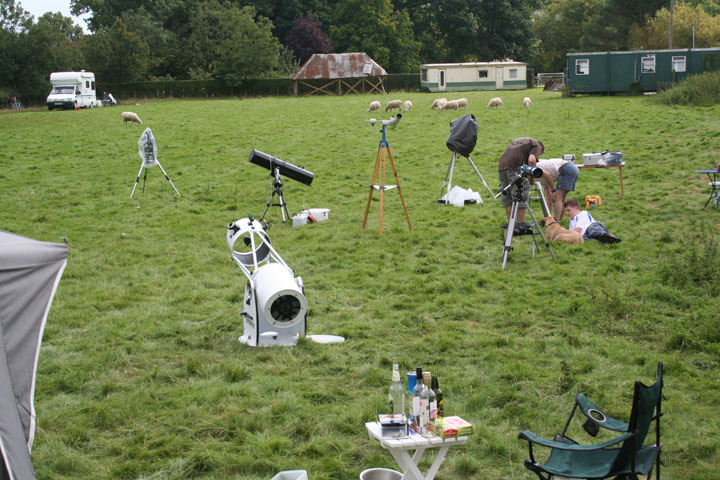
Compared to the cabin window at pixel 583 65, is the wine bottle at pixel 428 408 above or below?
below

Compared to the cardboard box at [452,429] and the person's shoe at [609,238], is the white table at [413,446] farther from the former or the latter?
the person's shoe at [609,238]

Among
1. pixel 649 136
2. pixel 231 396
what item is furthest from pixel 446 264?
pixel 649 136

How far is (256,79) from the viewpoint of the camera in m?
51.3

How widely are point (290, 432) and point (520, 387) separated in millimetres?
2039

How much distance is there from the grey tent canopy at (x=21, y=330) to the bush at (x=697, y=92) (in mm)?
25124

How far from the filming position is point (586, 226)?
11008 millimetres

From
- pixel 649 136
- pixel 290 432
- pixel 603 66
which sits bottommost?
pixel 290 432

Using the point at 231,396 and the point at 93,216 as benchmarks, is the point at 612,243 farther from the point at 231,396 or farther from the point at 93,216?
the point at 93,216

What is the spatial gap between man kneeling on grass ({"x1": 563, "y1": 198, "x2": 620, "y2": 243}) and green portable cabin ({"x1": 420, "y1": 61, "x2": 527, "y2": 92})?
38.0 m

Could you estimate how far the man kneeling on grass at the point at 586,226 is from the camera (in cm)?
1059

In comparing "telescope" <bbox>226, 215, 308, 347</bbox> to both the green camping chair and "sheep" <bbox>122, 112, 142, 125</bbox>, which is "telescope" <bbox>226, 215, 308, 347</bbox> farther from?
"sheep" <bbox>122, 112, 142, 125</bbox>

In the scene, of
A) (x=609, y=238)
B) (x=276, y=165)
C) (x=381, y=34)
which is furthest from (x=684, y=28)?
(x=276, y=165)

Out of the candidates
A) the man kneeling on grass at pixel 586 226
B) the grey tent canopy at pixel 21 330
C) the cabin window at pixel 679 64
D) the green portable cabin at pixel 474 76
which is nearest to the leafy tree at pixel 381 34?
the green portable cabin at pixel 474 76

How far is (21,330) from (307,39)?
64.3m
